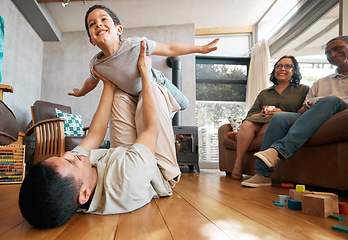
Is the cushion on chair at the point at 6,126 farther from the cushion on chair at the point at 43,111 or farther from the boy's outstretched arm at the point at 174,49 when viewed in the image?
the cushion on chair at the point at 43,111

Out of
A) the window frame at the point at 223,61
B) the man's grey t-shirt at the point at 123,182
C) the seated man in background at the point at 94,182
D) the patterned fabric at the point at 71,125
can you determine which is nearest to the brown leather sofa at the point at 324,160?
the seated man in background at the point at 94,182

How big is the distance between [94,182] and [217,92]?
4.69 metres

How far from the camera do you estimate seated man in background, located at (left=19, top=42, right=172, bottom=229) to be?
795 mm

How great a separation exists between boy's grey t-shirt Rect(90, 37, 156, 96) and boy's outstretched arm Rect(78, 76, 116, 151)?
0.09 m

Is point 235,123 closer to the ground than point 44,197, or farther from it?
farther from it

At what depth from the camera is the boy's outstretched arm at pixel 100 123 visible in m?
1.47

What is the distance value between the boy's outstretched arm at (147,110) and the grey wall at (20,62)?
9.18 ft

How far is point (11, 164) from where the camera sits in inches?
92.4

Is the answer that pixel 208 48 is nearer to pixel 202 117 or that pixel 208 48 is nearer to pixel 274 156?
pixel 274 156

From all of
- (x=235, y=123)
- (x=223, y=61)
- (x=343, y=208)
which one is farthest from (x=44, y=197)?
(x=223, y=61)

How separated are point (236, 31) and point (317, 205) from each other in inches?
202

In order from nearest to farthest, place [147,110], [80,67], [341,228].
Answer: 1. [341,228]
2. [147,110]
3. [80,67]

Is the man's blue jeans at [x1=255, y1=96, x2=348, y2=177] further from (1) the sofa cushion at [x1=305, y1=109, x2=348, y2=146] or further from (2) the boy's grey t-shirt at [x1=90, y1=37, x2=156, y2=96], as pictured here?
(2) the boy's grey t-shirt at [x1=90, y1=37, x2=156, y2=96]

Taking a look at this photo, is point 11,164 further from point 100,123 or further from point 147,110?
point 147,110
